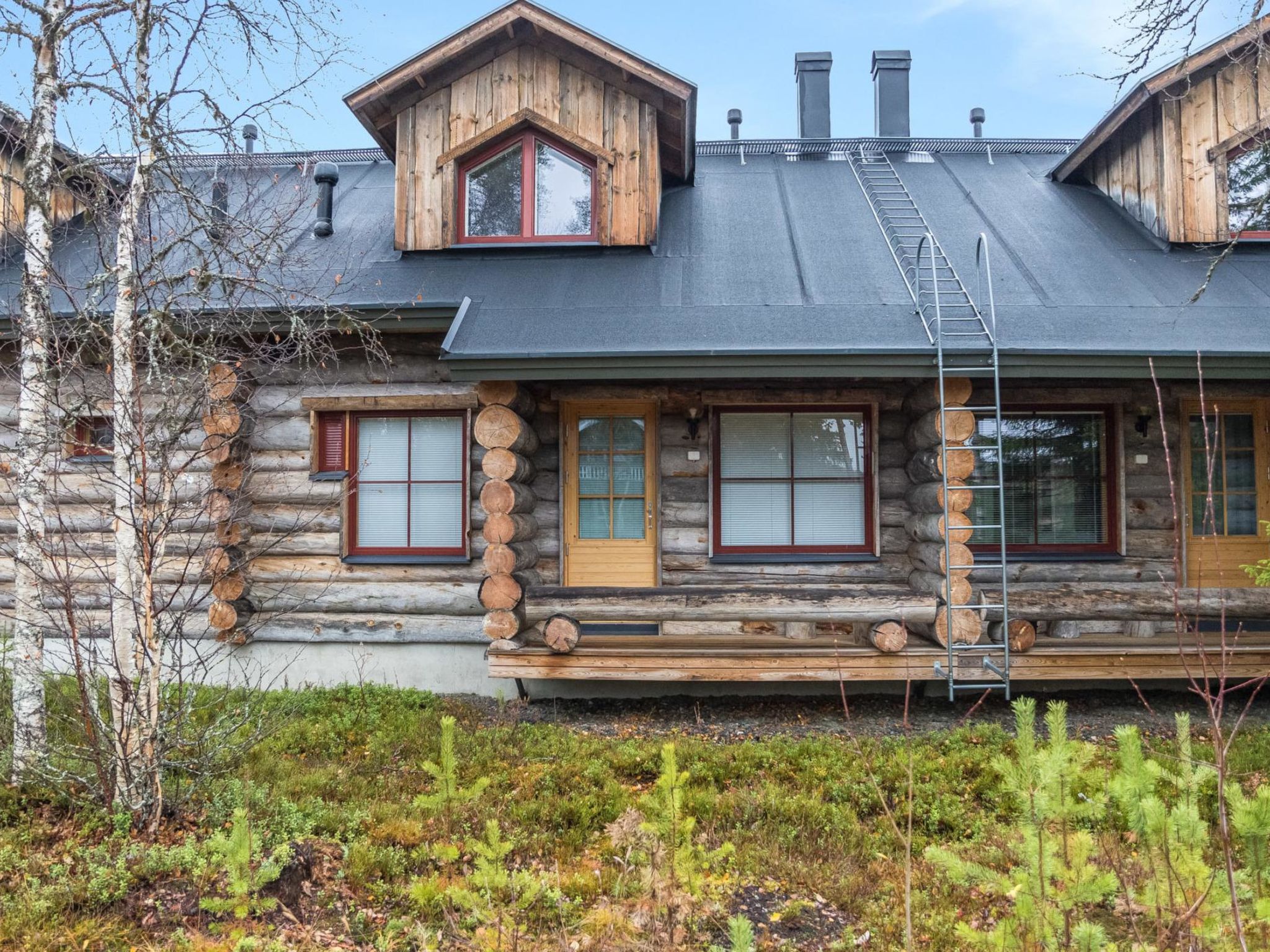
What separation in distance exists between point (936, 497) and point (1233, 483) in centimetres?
356

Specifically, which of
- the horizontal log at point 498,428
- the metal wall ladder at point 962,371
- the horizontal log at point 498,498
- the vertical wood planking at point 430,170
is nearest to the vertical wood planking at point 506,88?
the vertical wood planking at point 430,170

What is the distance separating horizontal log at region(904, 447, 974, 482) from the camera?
6410 millimetres

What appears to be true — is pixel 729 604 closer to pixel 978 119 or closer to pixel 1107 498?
pixel 1107 498

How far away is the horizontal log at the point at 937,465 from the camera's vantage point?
6.41m

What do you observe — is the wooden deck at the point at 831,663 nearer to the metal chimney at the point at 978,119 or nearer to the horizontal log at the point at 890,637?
the horizontal log at the point at 890,637

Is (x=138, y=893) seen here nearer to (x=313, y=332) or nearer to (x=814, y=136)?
(x=313, y=332)

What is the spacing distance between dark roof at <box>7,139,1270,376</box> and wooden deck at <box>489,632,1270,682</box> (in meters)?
2.36

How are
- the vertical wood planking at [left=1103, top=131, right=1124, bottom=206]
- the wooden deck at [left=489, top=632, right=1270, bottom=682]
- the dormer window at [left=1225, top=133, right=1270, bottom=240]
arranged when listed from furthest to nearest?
the vertical wood planking at [left=1103, top=131, right=1124, bottom=206] → the dormer window at [left=1225, top=133, right=1270, bottom=240] → the wooden deck at [left=489, top=632, right=1270, bottom=682]

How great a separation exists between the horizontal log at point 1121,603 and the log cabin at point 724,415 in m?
0.03

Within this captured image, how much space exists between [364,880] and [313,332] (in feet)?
11.5

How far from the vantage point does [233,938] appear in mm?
3074

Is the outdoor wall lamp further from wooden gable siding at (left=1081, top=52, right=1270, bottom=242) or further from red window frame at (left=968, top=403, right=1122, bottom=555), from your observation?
wooden gable siding at (left=1081, top=52, right=1270, bottom=242)

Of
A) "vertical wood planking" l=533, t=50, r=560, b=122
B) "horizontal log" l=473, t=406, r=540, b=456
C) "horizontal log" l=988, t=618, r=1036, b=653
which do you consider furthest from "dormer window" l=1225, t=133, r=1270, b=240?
"horizontal log" l=473, t=406, r=540, b=456

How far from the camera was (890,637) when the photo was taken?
6531 millimetres
